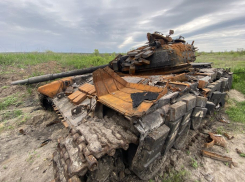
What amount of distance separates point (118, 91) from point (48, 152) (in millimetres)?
2199

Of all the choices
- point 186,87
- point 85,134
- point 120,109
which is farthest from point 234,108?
point 85,134

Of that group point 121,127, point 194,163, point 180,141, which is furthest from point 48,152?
point 194,163

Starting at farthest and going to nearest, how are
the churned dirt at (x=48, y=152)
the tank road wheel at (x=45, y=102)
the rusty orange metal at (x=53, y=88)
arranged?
1. the tank road wheel at (x=45, y=102)
2. the rusty orange metal at (x=53, y=88)
3. the churned dirt at (x=48, y=152)

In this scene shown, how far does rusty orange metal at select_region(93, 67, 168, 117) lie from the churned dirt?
50.9 inches

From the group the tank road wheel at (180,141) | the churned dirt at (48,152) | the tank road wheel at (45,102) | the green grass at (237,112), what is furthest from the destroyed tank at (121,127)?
the green grass at (237,112)

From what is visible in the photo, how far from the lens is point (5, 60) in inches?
353

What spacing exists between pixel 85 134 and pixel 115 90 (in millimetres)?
1100

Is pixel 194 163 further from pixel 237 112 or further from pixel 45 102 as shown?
pixel 45 102

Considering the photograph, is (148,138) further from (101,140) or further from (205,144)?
(205,144)

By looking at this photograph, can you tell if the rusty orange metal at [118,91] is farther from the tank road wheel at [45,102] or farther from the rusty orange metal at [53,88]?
the tank road wheel at [45,102]

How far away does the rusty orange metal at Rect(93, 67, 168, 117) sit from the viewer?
2002 millimetres

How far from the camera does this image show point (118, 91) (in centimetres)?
280

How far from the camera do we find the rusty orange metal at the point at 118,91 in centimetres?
200

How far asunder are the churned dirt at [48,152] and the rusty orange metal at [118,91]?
1292 millimetres
